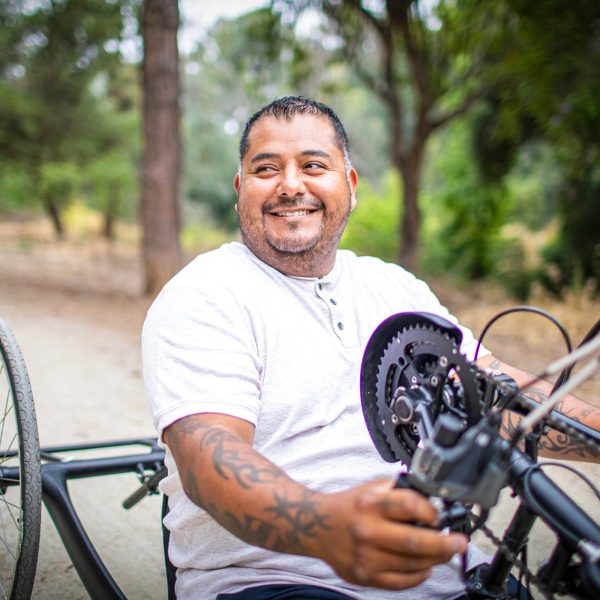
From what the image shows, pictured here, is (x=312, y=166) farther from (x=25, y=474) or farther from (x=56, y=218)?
(x=56, y=218)

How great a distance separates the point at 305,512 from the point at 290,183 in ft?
3.46

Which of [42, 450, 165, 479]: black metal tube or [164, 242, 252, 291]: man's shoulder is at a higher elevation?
[164, 242, 252, 291]: man's shoulder

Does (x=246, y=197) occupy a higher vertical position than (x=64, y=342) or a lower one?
higher

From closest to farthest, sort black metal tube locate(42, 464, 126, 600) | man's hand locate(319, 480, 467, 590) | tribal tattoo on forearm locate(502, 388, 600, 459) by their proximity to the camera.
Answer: man's hand locate(319, 480, 467, 590)
tribal tattoo on forearm locate(502, 388, 600, 459)
black metal tube locate(42, 464, 126, 600)

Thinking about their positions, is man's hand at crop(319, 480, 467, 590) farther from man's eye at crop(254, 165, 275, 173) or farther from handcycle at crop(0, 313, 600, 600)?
man's eye at crop(254, 165, 275, 173)

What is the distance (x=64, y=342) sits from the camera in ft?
21.0

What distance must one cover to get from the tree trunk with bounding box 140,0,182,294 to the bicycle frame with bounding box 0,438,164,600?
606 cm

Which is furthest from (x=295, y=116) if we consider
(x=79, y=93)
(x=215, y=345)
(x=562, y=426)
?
(x=79, y=93)

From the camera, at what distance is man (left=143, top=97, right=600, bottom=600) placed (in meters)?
1.00

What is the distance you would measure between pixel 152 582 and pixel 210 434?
170 cm

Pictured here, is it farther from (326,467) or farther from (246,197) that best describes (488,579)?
(246,197)

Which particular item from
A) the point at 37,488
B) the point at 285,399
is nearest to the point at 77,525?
the point at 37,488

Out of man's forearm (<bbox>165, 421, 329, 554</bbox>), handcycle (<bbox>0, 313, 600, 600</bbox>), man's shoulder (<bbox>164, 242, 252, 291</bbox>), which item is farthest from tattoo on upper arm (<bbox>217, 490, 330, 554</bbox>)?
man's shoulder (<bbox>164, 242, 252, 291</bbox>)

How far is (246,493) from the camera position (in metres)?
1.16
